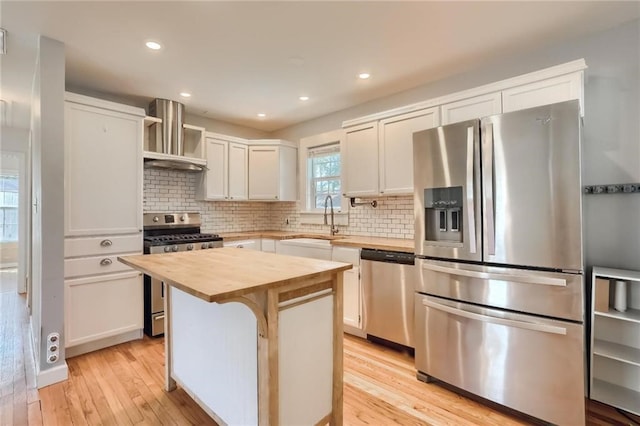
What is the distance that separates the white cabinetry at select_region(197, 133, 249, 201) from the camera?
13.4ft

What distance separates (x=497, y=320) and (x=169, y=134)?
3.77m

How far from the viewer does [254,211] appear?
195 inches

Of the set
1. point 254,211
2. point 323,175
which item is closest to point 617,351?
point 323,175

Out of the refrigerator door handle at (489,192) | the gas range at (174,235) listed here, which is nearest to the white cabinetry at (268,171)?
the gas range at (174,235)

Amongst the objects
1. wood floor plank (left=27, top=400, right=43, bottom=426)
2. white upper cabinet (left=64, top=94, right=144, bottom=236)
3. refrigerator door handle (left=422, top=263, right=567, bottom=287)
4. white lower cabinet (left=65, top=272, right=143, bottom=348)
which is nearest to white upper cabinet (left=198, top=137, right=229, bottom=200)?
white upper cabinet (left=64, top=94, right=144, bottom=236)

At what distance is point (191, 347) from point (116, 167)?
1994mm

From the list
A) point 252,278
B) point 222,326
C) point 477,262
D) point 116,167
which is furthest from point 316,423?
point 116,167

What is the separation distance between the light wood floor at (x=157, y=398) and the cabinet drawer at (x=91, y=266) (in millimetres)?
761

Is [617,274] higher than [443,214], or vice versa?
[443,214]

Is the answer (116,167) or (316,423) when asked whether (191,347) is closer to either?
(316,423)

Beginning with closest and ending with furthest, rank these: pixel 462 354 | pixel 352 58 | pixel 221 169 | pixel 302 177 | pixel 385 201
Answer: pixel 462 354 → pixel 352 58 → pixel 385 201 → pixel 221 169 → pixel 302 177

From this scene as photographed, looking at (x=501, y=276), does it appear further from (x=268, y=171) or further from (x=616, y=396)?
(x=268, y=171)

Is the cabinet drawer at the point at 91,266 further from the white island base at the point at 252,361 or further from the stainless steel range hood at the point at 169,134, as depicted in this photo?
the white island base at the point at 252,361

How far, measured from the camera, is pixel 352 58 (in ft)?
8.70
